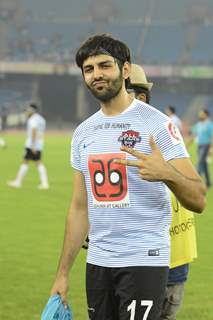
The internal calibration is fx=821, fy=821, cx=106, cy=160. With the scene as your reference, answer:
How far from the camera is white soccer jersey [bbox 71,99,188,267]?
3.89 metres

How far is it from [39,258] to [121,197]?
6.35 meters

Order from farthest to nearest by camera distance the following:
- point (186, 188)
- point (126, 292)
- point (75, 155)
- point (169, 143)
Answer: point (75, 155)
point (126, 292)
point (169, 143)
point (186, 188)

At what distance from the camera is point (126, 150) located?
3.68 metres

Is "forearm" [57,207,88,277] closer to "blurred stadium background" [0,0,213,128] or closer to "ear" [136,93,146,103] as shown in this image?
"ear" [136,93,146,103]

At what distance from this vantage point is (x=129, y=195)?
391cm

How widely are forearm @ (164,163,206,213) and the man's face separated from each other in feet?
1.80

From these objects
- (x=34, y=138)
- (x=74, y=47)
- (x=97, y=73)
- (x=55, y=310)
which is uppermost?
(x=74, y=47)

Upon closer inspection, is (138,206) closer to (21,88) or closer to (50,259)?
(50,259)

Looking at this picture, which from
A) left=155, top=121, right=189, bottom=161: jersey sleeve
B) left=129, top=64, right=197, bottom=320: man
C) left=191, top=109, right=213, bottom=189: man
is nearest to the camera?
left=155, top=121, right=189, bottom=161: jersey sleeve

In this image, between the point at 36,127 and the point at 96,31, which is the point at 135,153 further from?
the point at 96,31

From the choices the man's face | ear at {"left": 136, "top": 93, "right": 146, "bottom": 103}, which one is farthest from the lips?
ear at {"left": 136, "top": 93, "right": 146, "bottom": 103}

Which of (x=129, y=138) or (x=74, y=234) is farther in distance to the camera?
(x=74, y=234)

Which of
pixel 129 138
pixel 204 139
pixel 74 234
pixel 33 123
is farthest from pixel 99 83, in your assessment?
pixel 204 139

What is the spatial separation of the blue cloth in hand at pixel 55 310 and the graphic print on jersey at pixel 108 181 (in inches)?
20.1
